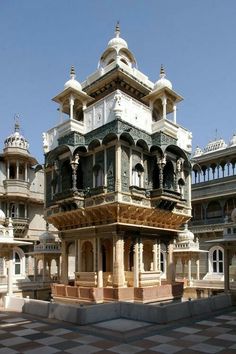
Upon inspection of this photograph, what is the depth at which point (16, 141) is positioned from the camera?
37344 mm

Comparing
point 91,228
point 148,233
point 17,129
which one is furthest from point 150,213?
point 17,129

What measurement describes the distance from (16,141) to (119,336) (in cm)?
2733

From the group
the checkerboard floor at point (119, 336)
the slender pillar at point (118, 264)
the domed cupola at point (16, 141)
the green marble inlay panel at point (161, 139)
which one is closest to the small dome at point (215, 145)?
the green marble inlay panel at point (161, 139)

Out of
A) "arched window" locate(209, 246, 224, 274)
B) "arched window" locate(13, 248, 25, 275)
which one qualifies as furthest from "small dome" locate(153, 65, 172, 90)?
"arched window" locate(13, 248, 25, 275)

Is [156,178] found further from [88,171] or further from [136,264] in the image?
[136,264]

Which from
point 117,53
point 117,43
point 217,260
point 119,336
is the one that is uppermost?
point 117,43

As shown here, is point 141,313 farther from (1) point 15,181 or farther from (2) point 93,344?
(1) point 15,181

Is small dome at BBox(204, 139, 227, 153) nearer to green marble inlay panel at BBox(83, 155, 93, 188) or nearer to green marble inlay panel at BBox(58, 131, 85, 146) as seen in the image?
green marble inlay panel at BBox(83, 155, 93, 188)

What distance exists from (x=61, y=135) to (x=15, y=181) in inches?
520

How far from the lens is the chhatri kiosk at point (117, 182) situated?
69.9 ft

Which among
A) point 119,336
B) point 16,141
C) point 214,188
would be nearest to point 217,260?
point 214,188

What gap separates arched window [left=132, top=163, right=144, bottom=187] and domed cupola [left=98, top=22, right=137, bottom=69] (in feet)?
29.2

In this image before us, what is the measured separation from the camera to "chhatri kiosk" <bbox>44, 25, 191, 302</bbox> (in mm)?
21297

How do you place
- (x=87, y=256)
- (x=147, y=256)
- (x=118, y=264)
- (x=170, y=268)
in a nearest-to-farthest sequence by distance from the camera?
(x=118, y=264) → (x=87, y=256) → (x=170, y=268) → (x=147, y=256)
